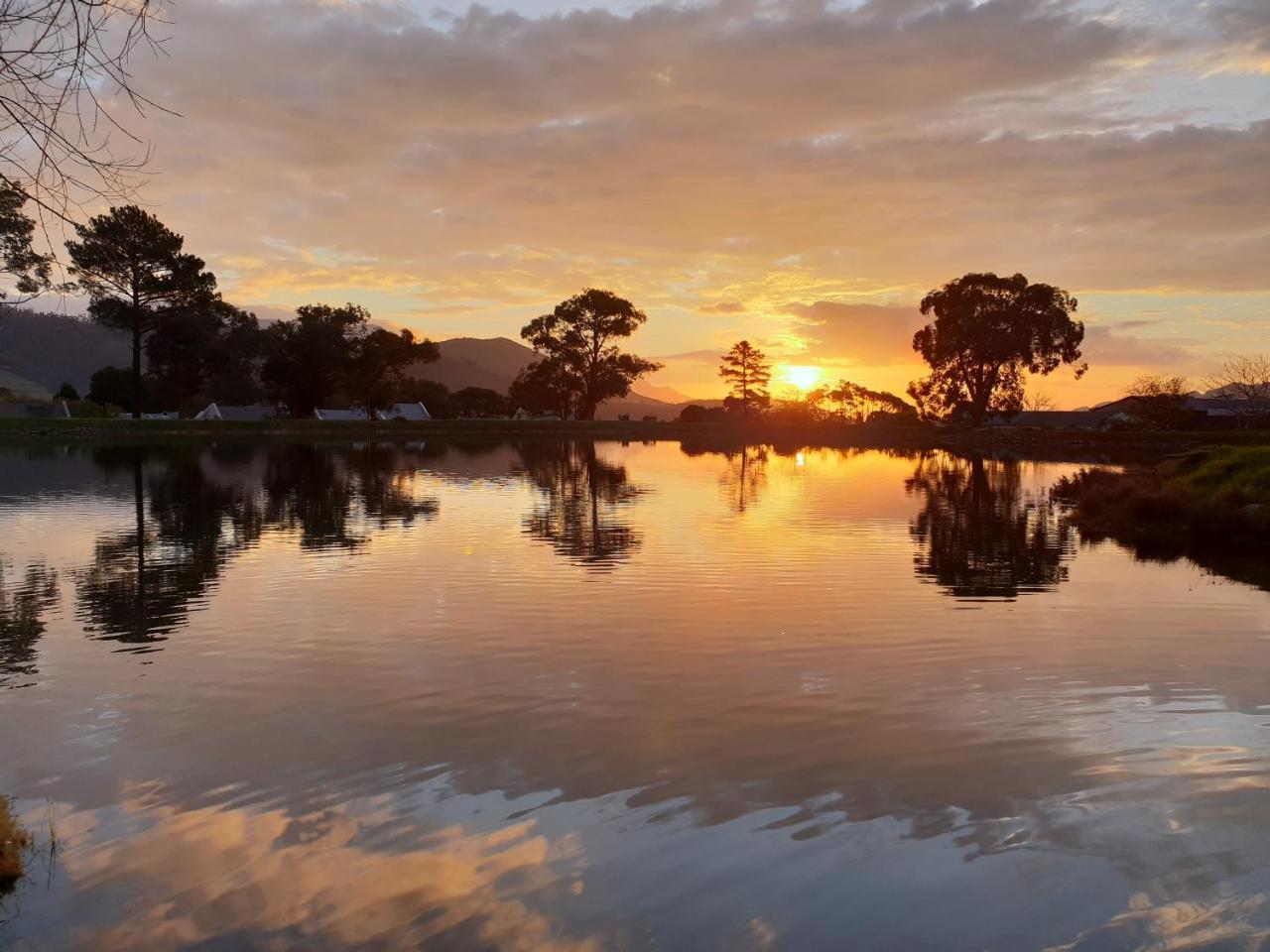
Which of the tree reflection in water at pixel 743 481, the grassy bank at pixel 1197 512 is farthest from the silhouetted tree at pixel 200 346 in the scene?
the grassy bank at pixel 1197 512

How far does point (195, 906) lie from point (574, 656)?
Result: 7131 millimetres

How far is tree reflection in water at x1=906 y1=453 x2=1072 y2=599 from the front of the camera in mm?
20734

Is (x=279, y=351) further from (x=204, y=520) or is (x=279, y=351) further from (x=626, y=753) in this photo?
(x=626, y=753)

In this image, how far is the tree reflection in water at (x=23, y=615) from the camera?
497 inches

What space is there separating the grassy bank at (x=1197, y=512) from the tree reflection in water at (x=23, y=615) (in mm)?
24858

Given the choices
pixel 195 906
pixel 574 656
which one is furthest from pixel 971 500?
pixel 195 906

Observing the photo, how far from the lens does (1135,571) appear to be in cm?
2284

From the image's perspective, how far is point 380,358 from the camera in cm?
12775

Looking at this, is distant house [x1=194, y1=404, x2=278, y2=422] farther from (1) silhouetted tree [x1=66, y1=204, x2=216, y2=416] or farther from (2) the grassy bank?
(2) the grassy bank

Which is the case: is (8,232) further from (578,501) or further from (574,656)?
(574,656)

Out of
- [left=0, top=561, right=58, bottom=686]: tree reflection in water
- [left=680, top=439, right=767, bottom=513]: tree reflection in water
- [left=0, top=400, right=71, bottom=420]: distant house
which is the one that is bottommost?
[left=0, top=561, right=58, bottom=686]: tree reflection in water

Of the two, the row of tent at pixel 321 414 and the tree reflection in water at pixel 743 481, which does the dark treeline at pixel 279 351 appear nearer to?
the row of tent at pixel 321 414

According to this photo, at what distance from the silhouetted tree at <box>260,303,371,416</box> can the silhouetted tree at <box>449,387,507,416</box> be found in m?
37.1

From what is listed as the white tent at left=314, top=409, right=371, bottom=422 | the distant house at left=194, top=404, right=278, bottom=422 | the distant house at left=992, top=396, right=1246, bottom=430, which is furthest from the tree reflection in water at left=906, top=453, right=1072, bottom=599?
the distant house at left=194, top=404, right=278, bottom=422
